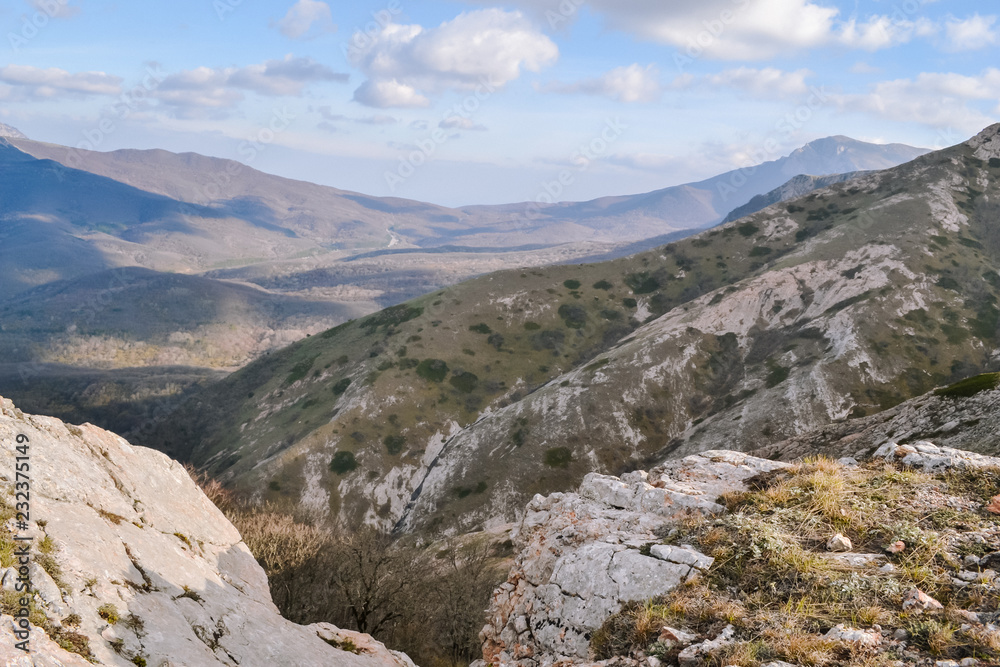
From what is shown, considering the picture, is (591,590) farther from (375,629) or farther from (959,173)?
(959,173)

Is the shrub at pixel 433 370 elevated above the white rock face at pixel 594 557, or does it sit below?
below

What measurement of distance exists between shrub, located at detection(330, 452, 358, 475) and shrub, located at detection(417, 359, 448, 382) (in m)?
28.6

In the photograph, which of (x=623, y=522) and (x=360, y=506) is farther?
(x=360, y=506)

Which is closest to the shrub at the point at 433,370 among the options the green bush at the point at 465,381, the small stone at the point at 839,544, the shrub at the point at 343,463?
the green bush at the point at 465,381

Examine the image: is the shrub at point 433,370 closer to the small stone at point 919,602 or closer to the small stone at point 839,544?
the small stone at point 839,544

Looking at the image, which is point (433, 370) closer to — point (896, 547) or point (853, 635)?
point (896, 547)

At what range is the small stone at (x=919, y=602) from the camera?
1152cm

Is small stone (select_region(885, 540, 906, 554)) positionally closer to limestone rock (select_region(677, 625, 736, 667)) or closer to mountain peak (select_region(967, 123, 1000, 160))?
limestone rock (select_region(677, 625, 736, 667))

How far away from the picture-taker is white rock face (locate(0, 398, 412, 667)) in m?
13.5

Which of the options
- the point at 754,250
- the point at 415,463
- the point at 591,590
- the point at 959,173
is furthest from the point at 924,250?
the point at 591,590

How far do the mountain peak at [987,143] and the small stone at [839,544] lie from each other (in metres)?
210

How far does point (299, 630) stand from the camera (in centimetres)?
2039

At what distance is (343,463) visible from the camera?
372ft

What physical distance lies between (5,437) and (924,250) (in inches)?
6269
